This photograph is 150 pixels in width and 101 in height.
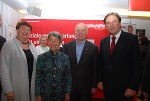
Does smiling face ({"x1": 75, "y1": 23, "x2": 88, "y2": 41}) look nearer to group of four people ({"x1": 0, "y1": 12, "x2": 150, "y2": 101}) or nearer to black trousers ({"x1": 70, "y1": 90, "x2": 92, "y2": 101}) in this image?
group of four people ({"x1": 0, "y1": 12, "x2": 150, "y2": 101})

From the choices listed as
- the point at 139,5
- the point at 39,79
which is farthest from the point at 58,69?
the point at 139,5

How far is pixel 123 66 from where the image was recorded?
6.24ft

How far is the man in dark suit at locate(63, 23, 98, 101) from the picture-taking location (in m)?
2.22

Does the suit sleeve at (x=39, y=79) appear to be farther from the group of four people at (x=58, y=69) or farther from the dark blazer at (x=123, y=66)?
the dark blazer at (x=123, y=66)

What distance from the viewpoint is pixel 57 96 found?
1.88 m

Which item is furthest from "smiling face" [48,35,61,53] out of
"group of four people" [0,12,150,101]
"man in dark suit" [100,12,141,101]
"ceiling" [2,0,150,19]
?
"ceiling" [2,0,150,19]

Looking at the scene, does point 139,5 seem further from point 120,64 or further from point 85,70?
point 85,70

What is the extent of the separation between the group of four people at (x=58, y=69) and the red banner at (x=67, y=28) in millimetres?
1977

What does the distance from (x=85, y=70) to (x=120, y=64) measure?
61 centimetres

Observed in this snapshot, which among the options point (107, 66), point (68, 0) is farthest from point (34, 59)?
point (68, 0)

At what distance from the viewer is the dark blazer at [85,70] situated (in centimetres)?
222

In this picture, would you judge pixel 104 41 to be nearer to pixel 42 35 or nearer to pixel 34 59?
pixel 34 59

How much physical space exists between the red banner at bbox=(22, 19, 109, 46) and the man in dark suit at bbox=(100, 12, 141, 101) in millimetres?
2091

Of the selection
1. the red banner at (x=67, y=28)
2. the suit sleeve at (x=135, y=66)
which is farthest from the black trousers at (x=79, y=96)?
the red banner at (x=67, y=28)
